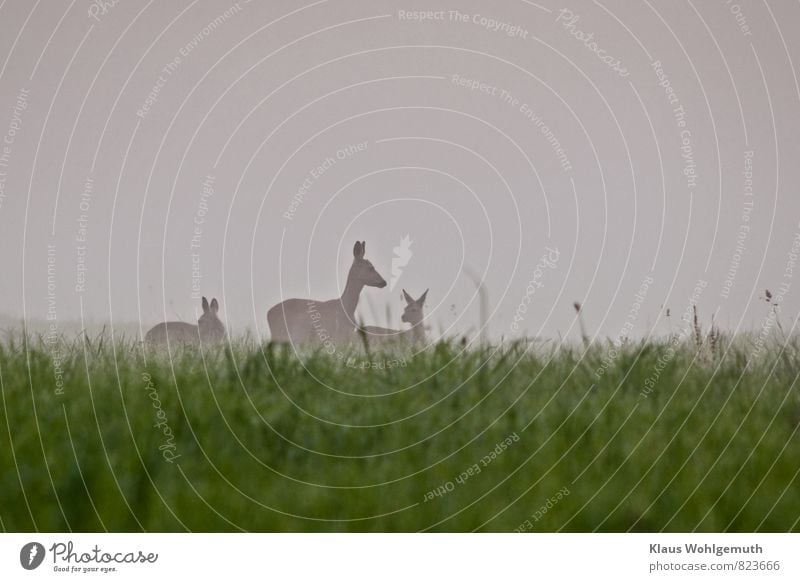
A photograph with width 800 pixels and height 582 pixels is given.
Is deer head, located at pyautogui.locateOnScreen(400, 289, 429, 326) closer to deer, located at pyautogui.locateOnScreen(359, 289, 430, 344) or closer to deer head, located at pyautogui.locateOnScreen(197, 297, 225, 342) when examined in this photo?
deer, located at pyautogui.locateOnScreen(359, 289, 430, 344)

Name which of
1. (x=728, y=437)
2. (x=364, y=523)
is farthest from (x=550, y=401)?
(x=364, y=523)

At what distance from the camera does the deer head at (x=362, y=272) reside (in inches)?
256

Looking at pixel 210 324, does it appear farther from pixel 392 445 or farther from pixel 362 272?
pixel 392 445

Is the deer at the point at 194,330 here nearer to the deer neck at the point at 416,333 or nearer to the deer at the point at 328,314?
the deer at the point at 328,314

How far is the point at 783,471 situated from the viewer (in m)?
4.34

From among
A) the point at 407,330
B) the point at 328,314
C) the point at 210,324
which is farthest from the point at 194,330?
the point at 407,330

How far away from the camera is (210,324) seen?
6.32 meters

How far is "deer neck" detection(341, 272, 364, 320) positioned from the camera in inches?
261
